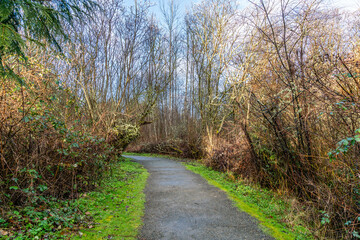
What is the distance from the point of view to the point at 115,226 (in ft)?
13.2

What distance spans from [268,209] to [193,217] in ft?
6.52

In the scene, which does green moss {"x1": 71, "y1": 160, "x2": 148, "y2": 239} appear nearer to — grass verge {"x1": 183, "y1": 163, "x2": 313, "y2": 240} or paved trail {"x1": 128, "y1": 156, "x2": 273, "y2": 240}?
paved trail {"x1": 128, "y1": 156, "x2": 273, "y2": 240}

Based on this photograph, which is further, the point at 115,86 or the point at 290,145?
the point at 115,86

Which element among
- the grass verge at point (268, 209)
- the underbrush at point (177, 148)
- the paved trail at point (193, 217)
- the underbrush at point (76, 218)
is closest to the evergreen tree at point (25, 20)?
the underbrush at point (76, 218)

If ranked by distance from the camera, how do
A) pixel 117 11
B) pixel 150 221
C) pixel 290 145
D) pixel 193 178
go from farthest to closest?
pixel 117 11 < pixel 193 178 < pixel 290 145 < pixel 150 221

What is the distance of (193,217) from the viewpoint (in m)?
4.50

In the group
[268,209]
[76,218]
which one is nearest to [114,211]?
[76,218]

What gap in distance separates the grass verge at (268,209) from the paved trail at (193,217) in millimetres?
243

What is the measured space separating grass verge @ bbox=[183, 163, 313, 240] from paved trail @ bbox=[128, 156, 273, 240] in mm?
243

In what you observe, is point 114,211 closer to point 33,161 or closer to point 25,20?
point 33,161

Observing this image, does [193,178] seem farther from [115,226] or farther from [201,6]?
[201,6]

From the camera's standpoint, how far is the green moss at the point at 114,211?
3.74 meters

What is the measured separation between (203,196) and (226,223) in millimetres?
1863

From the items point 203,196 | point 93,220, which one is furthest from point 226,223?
point 93,220
